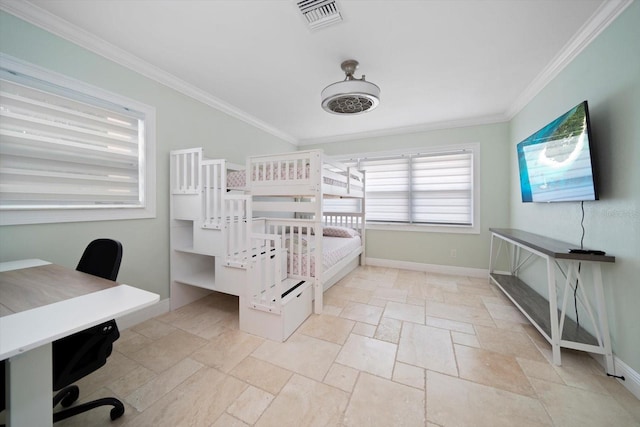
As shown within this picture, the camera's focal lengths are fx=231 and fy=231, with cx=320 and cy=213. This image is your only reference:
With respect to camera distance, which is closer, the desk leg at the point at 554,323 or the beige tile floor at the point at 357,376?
the beige tile floor at the point at 357,376

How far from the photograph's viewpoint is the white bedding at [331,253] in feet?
8.10

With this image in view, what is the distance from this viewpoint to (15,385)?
729 millimetres

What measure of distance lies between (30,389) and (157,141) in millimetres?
2150

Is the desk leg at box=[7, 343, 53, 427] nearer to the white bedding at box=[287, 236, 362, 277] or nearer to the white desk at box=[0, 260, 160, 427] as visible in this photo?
the white desk at box=[0, 260, 160, 427]

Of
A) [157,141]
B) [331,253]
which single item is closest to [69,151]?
[157,141]

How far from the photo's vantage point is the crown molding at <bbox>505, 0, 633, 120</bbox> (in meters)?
1.52

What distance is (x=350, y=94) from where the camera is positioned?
202 cm

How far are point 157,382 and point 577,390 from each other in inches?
102

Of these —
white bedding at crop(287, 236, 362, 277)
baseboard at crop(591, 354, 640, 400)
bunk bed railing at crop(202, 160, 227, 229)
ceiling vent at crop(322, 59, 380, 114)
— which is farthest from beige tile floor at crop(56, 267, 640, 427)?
ceiling vent at crop(322, 59, 380, 114)

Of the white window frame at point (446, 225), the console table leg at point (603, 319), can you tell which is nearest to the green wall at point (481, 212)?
the white window frame at point (446, 225)

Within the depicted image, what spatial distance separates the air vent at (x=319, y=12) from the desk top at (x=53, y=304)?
6.26 ft

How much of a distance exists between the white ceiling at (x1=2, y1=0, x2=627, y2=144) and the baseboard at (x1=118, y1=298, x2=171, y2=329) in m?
2.26

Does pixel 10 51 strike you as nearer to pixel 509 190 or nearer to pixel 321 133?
pixel 321 133

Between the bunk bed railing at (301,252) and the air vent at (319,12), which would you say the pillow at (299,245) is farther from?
the air vent at (319,12)
